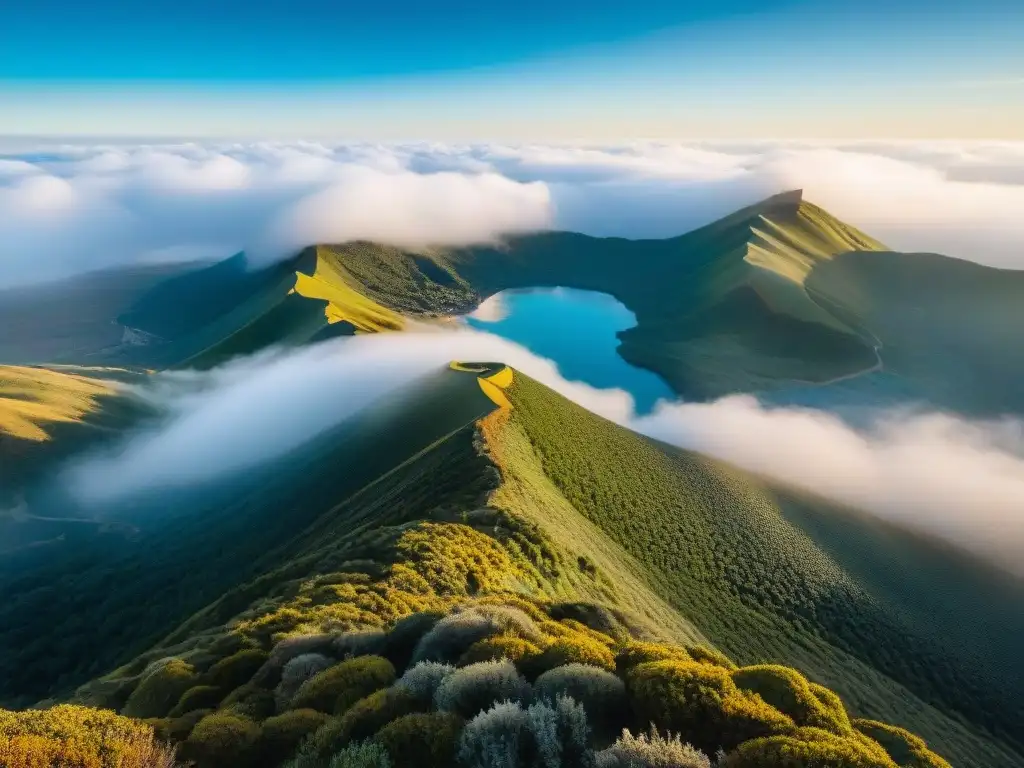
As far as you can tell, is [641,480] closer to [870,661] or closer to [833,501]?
[870,661]

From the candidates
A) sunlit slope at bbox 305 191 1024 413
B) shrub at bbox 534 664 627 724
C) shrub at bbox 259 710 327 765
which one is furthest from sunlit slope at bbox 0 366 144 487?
shrub at bbox 534 664 627 724

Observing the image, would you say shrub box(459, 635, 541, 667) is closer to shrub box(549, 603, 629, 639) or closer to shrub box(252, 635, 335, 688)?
shrub box(252, 635, 335, 688)

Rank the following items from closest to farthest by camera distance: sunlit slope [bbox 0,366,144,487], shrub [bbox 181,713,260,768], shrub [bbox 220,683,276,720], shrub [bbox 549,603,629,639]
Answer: shrub [bbox 181,713,260,768]
shrub [bbox 220,683,276,720]
shrub [bbox 549,603,629,639]
sunlit slope [bbox 0,366,144,487]

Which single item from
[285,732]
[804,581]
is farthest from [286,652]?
[804,581]

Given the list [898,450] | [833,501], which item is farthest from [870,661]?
[898,450]

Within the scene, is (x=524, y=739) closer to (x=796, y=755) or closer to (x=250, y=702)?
(x=796, y=755)

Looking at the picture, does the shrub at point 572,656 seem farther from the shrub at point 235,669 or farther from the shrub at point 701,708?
the shrub at point 235,669

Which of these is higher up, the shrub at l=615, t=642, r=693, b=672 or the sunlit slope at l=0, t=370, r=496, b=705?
the shrub at l=615, t=642, r=693, b=672

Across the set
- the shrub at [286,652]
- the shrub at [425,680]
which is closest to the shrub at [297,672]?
the shrub at [286,652]
